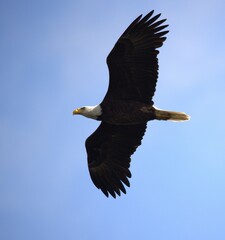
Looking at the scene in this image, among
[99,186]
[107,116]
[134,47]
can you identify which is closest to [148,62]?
[134,47]

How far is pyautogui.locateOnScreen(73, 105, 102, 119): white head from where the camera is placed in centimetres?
1362

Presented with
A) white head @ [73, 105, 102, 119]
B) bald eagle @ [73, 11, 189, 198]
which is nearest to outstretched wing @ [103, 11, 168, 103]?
bald eagle @ [73, 11, 189, 198]

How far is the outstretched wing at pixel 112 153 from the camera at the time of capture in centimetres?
1420

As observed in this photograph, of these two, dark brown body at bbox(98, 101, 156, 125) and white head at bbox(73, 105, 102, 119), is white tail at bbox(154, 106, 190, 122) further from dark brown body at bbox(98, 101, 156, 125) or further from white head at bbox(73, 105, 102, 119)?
white head at bbox(73, 105, 102, 119)

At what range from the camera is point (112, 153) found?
14.5 metres

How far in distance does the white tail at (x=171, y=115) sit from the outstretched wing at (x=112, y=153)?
621 mm

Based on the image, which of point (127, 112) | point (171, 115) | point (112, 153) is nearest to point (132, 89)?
point (127, 112)

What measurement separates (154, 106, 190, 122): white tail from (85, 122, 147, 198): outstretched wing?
24.4 inches

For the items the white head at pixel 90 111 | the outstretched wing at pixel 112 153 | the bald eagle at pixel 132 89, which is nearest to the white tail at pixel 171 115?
the bald eagle at pixel 132 89

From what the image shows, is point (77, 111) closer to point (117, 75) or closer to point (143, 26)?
point (117, 75)

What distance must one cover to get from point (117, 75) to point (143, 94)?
73 centimetres

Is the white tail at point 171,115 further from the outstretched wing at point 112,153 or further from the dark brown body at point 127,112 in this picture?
the outstretched wing at point 112,153

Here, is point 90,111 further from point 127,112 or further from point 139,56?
point 139,56

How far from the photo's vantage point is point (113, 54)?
1333 cm
